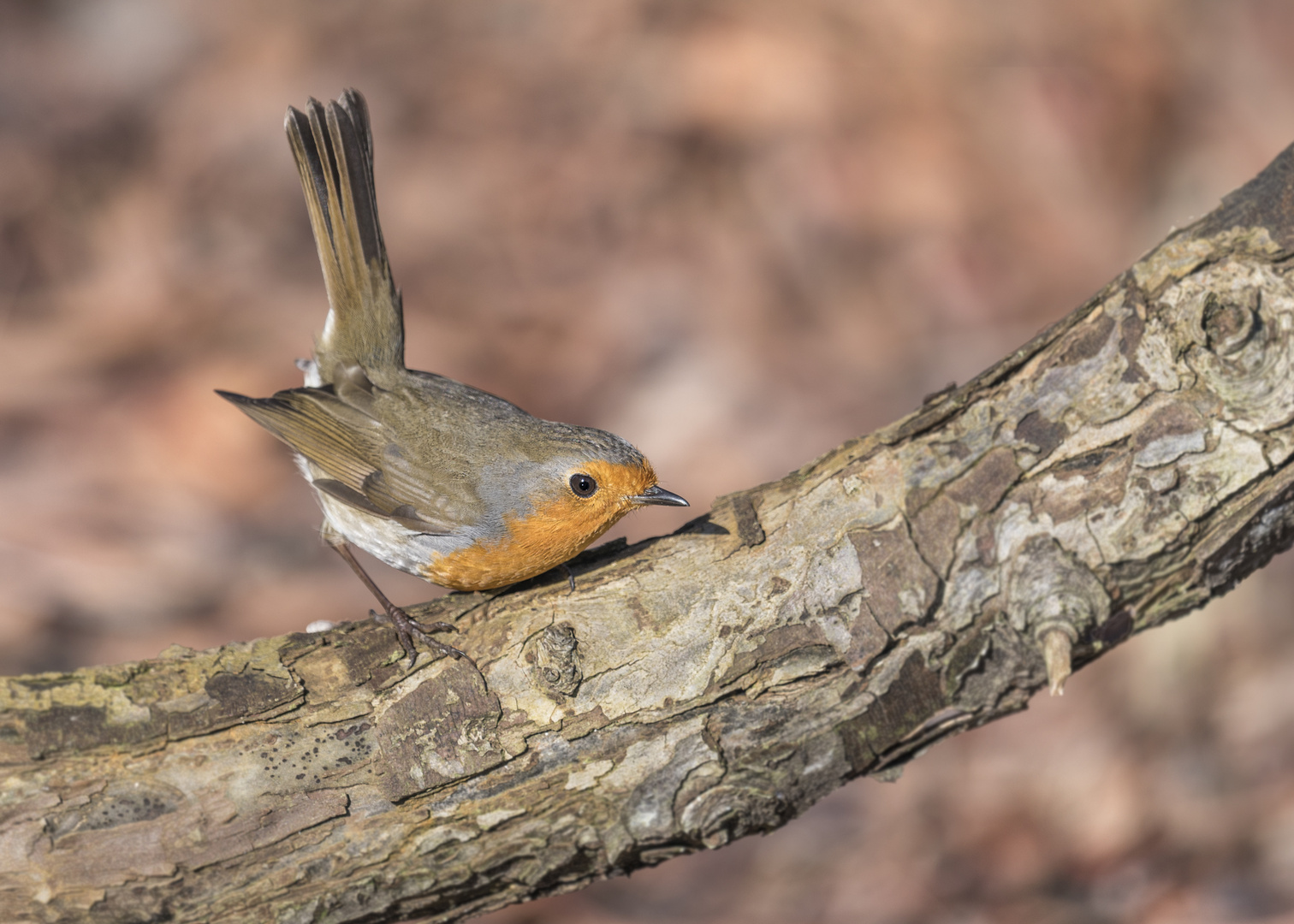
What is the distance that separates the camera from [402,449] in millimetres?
3230

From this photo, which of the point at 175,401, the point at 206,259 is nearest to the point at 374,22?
the point at 206,259

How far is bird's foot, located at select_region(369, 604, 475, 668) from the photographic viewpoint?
2416 mm

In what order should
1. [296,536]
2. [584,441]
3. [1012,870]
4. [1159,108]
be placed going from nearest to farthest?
[584,441] → [1012,870] → [296,536] → [1159,108]

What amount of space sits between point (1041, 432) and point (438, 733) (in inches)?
61.0

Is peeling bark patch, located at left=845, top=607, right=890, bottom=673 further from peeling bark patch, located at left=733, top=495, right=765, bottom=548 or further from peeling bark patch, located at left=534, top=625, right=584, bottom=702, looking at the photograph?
peeling bark patch, located at left=534, top=625, right=584, bottom=702

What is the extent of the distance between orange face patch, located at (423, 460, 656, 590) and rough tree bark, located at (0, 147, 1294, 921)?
0.38 metres

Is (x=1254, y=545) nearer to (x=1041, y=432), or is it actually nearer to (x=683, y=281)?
(x=1041, y=432)

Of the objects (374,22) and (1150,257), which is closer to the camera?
(1150,257)

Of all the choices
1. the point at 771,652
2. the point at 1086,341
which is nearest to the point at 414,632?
the point at 771,652

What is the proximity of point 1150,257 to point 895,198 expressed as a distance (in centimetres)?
371

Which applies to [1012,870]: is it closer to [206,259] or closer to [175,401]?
[175,401]

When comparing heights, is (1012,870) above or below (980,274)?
below

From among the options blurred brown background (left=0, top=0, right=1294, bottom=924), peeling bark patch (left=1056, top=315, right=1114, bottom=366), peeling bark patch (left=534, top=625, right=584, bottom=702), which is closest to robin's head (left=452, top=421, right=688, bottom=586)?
peeling bark patch (left=534, top=625, right=584, bottom=702)

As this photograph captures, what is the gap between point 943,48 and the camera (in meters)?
6.21
